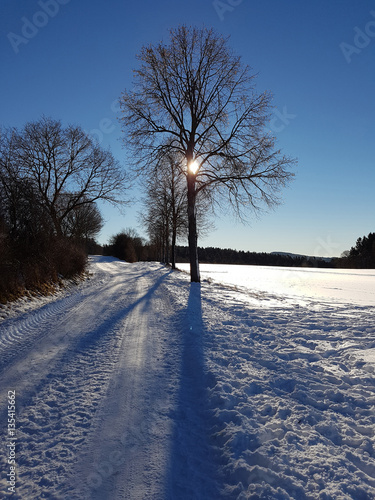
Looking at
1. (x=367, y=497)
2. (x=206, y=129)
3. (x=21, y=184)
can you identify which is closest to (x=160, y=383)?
(x=367, y=497)

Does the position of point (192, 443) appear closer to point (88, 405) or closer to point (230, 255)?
point (88, 405)

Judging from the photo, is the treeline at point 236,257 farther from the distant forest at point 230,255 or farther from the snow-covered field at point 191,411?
the snow-covered field at point 191,411

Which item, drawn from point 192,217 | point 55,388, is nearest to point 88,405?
point 55,388

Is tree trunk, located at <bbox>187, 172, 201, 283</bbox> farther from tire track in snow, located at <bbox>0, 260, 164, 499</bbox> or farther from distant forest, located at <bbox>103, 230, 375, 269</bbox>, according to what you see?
distant forest, located at <bbox>103, 230, 375, 269</bbox>

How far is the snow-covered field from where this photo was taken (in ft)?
6.92

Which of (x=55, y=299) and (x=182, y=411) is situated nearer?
(x=182, y=411)

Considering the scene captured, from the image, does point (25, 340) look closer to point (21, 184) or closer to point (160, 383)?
point (160, 383)

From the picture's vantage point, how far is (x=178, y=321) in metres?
6.81

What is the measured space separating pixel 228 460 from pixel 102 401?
156 cm

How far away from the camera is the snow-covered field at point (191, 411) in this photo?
83.0 inches

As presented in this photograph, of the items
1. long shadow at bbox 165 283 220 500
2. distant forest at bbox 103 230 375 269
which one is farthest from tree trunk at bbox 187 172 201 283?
distant forest at bbox 103 230 375 269

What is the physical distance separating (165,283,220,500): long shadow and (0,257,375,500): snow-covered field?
0.01 m

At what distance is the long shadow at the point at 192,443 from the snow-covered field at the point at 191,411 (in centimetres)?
1

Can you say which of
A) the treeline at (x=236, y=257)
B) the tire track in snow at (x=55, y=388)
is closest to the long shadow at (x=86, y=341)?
the tire track in snow at (x=55, y=388)
